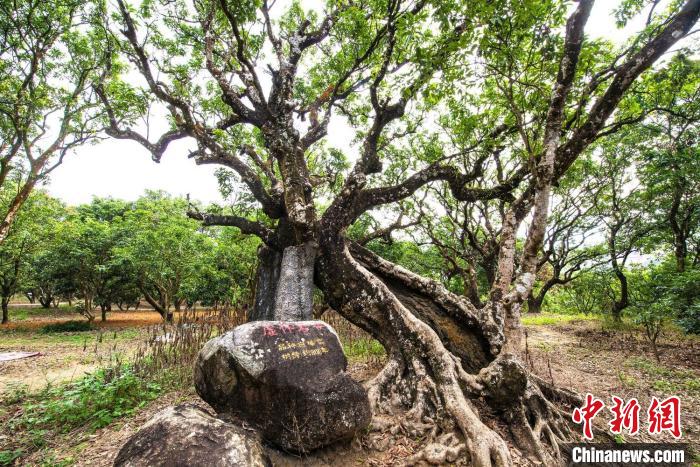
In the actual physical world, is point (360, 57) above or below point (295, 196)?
above

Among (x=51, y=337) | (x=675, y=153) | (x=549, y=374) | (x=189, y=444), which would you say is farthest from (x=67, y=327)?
(x=675, y=153)

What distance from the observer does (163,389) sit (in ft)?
19.4

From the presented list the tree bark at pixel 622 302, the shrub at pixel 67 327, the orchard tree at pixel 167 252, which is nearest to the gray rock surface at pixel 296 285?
the orchard tree at pixel 167 252

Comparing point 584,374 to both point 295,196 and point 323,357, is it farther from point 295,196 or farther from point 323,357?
point 295,196

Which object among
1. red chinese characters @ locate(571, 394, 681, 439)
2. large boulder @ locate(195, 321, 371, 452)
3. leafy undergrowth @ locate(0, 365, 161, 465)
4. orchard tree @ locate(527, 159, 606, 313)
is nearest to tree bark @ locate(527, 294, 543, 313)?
orchard tree @ locate(527, 159, 606, 313)

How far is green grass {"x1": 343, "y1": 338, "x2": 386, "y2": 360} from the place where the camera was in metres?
7.75

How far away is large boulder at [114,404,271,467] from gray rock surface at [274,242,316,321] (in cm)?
277

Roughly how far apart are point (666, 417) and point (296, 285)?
623cm

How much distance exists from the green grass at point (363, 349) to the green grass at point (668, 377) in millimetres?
5524

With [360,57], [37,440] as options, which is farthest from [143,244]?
[360,57]

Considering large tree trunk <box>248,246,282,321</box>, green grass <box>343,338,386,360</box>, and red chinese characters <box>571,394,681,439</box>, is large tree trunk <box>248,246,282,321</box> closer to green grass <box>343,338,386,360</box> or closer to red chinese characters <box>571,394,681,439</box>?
green grass <box>343,338,386,360</box>

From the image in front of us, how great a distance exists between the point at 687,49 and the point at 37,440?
10824mm

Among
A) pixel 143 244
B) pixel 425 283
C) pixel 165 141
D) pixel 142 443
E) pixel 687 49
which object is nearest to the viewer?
pixel 142 443

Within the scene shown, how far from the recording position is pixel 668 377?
6629 mm
